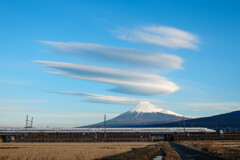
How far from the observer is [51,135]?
13588 centimetres

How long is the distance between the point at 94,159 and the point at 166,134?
368 feet

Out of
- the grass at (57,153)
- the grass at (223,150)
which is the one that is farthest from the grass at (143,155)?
the grass at (223,150)

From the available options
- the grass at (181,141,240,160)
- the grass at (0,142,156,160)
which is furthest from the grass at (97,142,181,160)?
the grass at (181,141,240,160)

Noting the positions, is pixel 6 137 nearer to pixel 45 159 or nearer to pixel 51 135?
pixel 51 135

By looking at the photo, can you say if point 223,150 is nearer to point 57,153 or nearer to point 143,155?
point 143,155

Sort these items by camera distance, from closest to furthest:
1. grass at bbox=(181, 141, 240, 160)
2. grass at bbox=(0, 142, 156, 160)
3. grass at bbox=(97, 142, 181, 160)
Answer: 1. grass at bbox=(97, 142, 181, 160)
2. grass at bbox=(0, 142, 156, 160)
3. grass at bbox=(181, 141, 240, 160)

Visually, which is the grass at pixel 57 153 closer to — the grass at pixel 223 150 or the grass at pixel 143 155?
the grass at pixel 143 155

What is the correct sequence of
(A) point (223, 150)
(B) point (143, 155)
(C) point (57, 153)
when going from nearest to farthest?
1. (B) point (143, 155)
2. (C) point (57, 153)
3. (A) point (223, 150)

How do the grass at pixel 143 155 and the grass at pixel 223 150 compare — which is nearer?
the grass at pixel 143 155

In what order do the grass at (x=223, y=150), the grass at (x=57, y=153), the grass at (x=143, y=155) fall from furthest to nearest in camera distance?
the grass at (x=223, y=150), the grass at (x=57, y=153), the grass at (x=143, y=155)

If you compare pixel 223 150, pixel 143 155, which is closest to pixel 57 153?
pixel 143 155

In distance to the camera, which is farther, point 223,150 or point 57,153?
point 223,150

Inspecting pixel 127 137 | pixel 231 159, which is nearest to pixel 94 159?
pixel 231 159

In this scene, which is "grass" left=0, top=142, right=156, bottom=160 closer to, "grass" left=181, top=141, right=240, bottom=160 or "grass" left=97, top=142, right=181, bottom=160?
"grass" left=97, top=142, right=181, bottom=160
